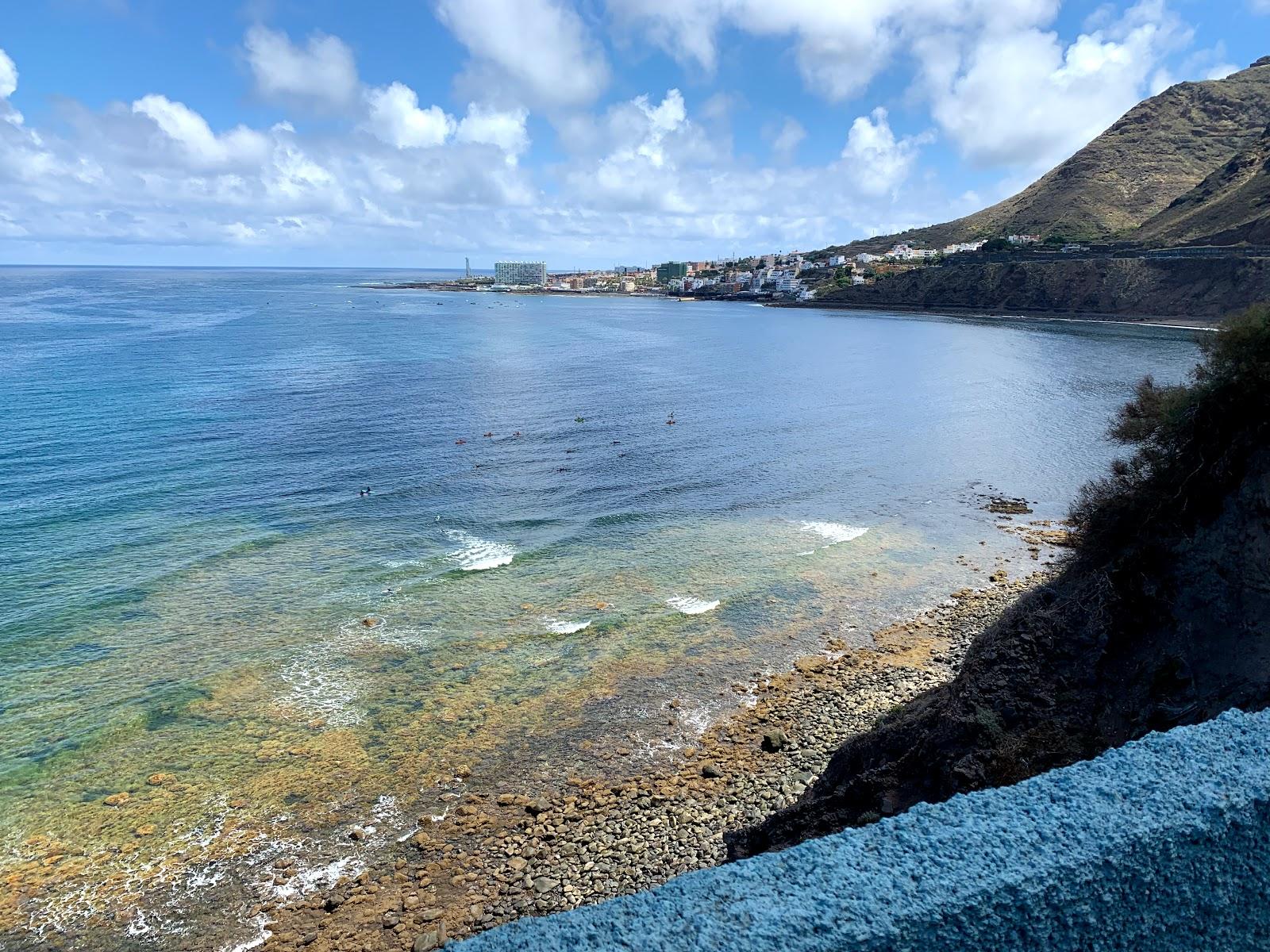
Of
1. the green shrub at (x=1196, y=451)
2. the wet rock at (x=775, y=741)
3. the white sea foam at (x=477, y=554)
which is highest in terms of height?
the green shrub at (x=1196, y=451)

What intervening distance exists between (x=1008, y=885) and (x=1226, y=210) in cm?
15820

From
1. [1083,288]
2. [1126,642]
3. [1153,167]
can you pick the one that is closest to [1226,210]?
[1083,288]

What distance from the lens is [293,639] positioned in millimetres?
23984

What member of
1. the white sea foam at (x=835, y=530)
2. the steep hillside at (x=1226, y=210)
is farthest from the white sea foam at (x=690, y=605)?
the steep hillside at (x=1226, y=210)

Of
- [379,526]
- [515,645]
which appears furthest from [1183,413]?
[379,526]

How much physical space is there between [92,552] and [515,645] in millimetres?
18869

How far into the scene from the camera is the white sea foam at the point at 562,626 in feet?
80.6

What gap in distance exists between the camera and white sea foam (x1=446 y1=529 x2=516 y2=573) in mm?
29953

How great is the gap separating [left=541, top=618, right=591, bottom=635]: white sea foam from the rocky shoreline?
5.73 m

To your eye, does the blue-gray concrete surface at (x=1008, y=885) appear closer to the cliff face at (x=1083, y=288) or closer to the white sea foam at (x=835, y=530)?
the white sea foam at (x=835, y=530)

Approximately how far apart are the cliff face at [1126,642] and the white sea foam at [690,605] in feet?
30.3

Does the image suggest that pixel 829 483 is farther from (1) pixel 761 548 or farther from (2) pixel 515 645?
(2) pixel 515 645

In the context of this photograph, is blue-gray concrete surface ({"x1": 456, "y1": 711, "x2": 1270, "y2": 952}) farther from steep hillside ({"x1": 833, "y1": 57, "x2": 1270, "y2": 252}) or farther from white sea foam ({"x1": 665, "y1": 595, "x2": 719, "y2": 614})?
steep hillside ({"x1": 833, "y1": 57, "x2": 1270, "y2": 252})

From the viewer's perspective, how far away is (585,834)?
611 inches
